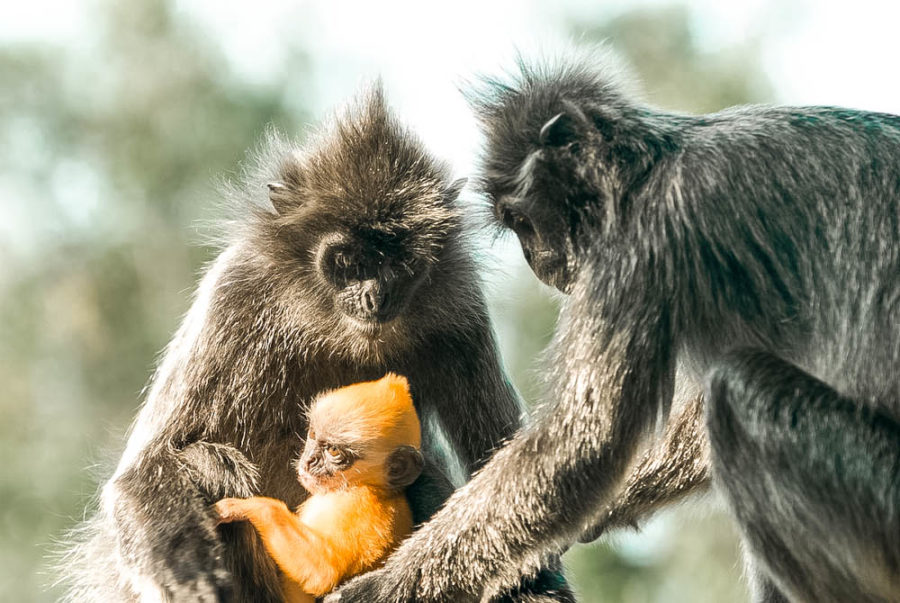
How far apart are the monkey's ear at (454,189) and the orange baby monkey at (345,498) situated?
109 cm

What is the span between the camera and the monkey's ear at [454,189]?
585 cm

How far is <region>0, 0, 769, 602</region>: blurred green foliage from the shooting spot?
2269 centimetres

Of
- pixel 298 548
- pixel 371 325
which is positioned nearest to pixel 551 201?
pixel 371 325

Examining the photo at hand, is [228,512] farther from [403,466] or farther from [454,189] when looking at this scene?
[454,189]

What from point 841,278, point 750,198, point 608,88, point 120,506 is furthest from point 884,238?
point 120,506

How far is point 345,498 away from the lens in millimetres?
5086

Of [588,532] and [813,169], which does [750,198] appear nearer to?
[813,169]

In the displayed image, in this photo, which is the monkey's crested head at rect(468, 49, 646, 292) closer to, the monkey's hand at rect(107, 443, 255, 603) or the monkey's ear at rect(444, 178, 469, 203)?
the monkey's ear at rect(444, 178, 469, 203)

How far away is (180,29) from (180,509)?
2767 centimetres

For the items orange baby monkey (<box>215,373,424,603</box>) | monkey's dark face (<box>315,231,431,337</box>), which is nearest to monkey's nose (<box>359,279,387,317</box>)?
monkey's dark face (<box>315,231,431,337</box>)

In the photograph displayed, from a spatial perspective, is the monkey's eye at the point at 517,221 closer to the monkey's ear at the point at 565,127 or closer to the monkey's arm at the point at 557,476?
the monkey's ear at the point at 565,127

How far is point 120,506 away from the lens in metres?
5.24

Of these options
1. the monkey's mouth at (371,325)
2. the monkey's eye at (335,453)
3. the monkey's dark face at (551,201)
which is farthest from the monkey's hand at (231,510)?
the monkey's dark face at (551,201)

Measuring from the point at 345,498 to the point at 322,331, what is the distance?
41.4 inches
